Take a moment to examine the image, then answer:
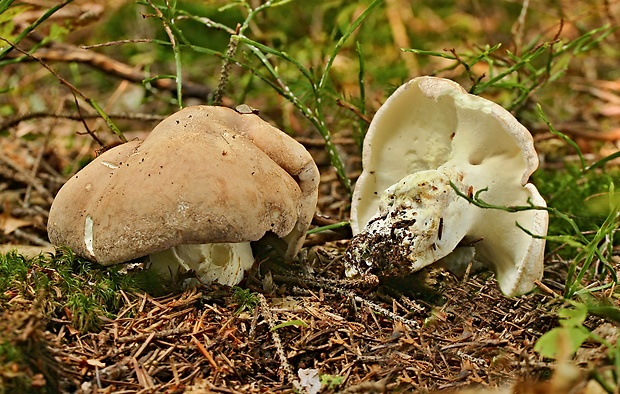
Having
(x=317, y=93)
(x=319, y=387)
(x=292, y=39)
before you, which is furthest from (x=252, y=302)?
(x=292, y=39)

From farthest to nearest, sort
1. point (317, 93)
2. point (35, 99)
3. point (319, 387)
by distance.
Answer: point (35, 99) < point (317, 93) < point (319, 387)

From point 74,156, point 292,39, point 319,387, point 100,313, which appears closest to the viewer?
point 319,387

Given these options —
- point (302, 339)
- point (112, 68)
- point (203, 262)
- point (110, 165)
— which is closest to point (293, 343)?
point (302, 339)

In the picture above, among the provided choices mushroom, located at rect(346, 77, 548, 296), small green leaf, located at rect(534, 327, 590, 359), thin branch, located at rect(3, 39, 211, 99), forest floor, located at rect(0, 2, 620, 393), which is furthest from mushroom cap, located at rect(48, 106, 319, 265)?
thin branch, located at rect(3, 39, 211, 99)

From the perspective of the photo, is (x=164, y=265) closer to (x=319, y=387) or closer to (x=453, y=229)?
(x=319, y=387)

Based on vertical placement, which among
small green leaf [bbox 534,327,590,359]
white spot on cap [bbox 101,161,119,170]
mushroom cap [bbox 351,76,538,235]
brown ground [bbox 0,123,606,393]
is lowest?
brown ground [bbox 0,123,606,393]

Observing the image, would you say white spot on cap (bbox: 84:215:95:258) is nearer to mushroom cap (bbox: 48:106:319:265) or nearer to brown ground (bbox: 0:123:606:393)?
mushroom cap (bbox: 48:106:319:265)

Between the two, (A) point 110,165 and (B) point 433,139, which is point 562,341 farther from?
(A) point 110,165
